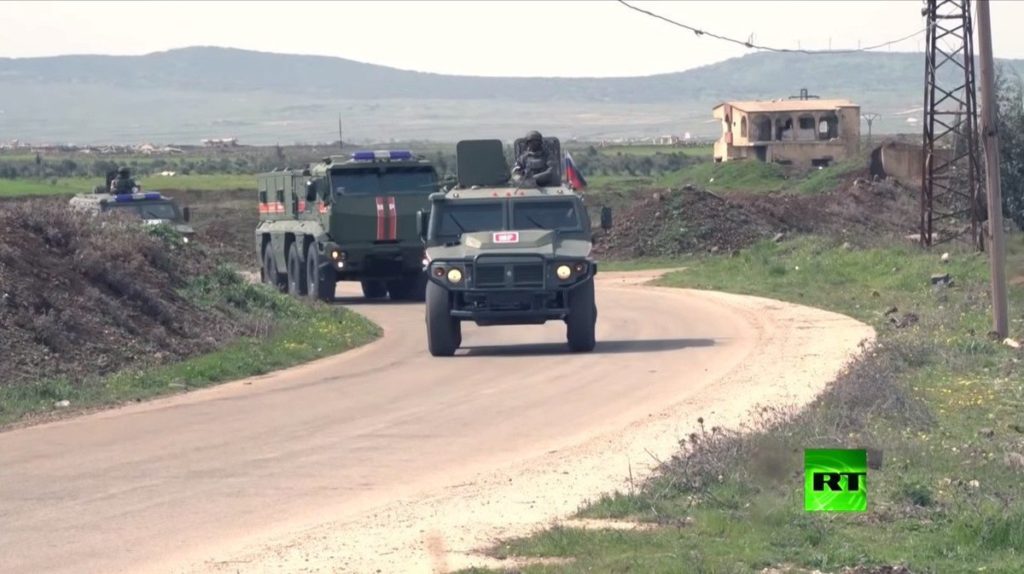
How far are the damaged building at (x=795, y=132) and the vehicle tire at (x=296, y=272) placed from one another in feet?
143

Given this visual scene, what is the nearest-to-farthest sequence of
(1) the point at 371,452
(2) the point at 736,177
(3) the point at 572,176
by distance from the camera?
1. (1) the point at 371,452
2. (3) the point at 572,176
3. (2) the point at 736,177

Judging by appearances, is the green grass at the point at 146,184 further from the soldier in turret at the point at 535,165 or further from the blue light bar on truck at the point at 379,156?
the soldier in turret at the point at 535,165

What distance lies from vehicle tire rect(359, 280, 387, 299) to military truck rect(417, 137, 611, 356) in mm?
12741

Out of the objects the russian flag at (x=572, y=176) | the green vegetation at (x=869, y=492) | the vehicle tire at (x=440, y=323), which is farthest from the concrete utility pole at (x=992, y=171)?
the russian flag at (x=572, y=176)

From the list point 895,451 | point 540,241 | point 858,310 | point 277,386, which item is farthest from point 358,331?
point 895,451

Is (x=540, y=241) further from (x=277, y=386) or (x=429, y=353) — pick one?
(x=277, y=386)

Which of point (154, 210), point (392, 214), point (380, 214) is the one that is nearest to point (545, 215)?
point (392, 214)

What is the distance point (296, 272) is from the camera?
1350 inches

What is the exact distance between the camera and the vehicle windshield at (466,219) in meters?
21.8

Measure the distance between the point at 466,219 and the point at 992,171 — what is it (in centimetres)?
678

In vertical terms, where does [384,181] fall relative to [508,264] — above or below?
above

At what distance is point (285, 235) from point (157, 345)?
15867mm

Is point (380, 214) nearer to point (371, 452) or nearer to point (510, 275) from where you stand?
point (510, 275)

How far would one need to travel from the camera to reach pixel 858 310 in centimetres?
2736
